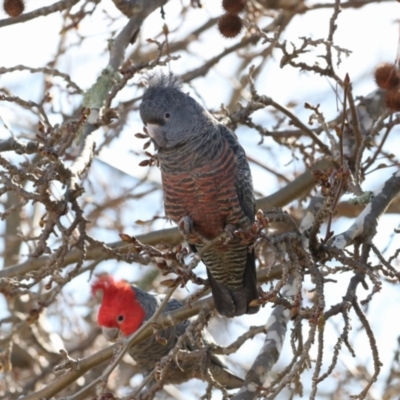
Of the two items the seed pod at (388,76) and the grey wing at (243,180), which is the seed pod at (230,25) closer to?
the grey wing at (243,180)

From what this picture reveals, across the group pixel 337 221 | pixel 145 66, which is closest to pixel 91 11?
pixel 145 66

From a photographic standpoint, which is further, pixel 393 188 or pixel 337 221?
pixel 337 221

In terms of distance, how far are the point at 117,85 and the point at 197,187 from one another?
864 mm

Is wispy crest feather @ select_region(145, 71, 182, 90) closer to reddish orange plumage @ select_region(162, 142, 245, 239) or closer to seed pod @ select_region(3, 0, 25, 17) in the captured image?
reddish orange plumage @ select_region(162, 142, 245, 239)

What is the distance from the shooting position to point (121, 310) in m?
6.41

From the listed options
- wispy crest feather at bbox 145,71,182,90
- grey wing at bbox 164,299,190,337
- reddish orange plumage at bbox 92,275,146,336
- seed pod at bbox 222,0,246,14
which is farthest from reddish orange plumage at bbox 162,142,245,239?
reddish orange plumage at bbox 92,275,146,336

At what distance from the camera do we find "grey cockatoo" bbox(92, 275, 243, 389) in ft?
20.5

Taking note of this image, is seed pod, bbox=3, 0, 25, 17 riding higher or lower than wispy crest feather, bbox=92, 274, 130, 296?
higher

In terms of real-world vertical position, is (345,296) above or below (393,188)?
below

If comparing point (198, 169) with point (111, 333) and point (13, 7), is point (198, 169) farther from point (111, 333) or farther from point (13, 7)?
point (111, 333)

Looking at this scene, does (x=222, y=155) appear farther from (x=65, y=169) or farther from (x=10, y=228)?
(x=10, y=228)

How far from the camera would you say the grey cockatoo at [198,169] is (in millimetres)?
4570

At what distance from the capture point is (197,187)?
4.63 metres

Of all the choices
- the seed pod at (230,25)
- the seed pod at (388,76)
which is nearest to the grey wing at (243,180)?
the seed pod at (230,25)
